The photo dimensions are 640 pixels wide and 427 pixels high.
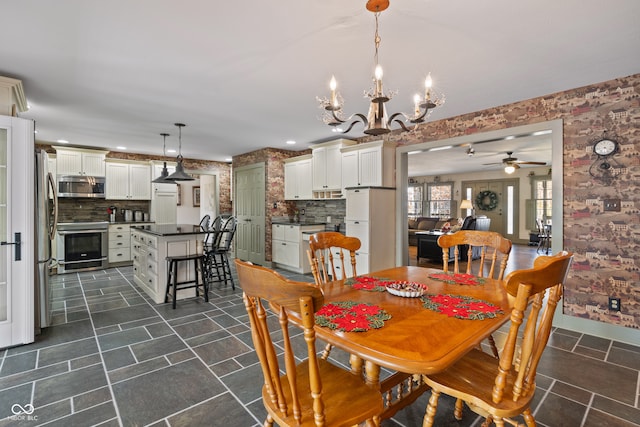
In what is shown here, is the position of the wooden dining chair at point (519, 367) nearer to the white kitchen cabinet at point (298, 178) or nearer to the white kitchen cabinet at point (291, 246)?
the white kitchen cabinet at point (291, 246)

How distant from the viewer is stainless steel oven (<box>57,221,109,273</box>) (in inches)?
223

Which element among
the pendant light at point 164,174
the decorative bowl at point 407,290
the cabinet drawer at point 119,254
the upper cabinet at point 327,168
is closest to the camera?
the decorative bowl at point 407,290

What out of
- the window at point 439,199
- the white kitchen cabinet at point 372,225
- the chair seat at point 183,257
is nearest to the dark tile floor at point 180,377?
the chair seat at point 183,257

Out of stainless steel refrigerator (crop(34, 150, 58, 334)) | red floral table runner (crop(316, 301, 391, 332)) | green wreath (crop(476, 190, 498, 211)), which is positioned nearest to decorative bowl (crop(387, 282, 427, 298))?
red floral table runner (crop(316, 301, 391, 332))

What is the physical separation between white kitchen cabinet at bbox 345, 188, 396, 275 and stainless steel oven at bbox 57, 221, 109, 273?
4.77 meters

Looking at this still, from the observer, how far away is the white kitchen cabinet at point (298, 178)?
6.01 m

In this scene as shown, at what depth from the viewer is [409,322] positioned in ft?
4.44

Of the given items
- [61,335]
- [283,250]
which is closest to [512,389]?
[61,335]

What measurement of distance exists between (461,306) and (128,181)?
7188mm

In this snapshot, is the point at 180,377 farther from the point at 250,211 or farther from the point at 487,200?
the point at 487,200

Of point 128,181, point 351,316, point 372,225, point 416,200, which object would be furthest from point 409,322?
point 416,200

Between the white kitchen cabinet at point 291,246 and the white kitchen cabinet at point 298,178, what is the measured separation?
67 cm

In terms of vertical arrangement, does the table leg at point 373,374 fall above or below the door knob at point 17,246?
below

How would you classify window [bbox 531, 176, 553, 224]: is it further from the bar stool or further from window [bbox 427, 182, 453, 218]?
the bar stool
